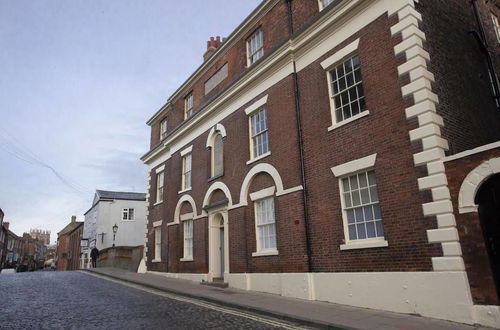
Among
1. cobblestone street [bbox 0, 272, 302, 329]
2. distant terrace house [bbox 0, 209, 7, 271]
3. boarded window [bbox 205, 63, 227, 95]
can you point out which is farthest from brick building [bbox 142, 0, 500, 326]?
distant terrace house [bbox 0, 209, 7, 271]

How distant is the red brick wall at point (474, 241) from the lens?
23.2ft

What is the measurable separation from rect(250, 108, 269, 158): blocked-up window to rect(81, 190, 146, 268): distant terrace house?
32070mm

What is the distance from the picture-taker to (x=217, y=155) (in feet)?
57.4

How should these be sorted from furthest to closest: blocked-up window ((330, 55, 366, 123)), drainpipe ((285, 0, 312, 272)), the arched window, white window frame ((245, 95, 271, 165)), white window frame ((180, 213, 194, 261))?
white window frame ((180, 213, 194, 261))
the arched window
white window frame ((245, 95, 271, 165))
drainpipe ((285, 0, 312, 272))
blocked-up window ((330, 55, 366, 123))

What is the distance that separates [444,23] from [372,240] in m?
6.97

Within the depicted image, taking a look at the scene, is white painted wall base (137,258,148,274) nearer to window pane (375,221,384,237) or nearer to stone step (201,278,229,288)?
stone step (201,278,229,288)

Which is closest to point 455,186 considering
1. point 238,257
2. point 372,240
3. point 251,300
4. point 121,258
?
point 372,240

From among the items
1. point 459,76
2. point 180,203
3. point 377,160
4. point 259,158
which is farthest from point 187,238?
point 459,76

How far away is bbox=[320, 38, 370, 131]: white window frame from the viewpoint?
412 inches

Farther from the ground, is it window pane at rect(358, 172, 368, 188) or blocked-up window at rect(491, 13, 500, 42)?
blocked-up window at rect(491, 13, 500, 42)

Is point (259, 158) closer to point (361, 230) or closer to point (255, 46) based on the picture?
point (361, 230)

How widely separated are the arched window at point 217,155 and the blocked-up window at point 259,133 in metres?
2.58

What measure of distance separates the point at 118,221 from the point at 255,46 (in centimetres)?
3403

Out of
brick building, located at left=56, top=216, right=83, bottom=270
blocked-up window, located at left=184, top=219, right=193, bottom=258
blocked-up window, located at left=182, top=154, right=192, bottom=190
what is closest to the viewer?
blocked-up window, located at left=184, top=219, right=193, bottom=258
